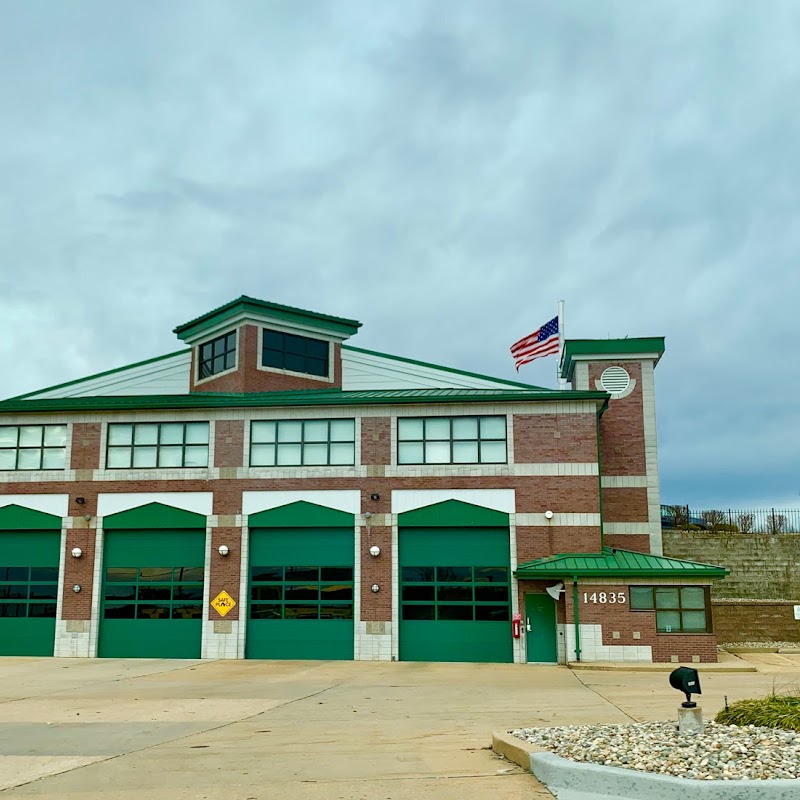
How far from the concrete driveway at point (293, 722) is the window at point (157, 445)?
7.68 metres

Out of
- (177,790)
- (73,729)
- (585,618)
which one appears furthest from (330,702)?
(585,618)

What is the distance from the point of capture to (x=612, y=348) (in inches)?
1486

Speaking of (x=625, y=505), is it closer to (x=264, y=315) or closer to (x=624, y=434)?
(x=624, y=434)

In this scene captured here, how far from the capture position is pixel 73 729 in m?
15.8

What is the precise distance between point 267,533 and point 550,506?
32.1 feet

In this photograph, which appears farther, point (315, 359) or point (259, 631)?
point (315, 359)

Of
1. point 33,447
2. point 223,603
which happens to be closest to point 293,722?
point 223,603

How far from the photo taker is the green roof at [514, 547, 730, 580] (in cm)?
2864

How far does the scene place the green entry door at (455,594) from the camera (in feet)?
101

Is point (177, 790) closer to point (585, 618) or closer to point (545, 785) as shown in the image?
point (545, 785)

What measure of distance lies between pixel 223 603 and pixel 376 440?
763 cm

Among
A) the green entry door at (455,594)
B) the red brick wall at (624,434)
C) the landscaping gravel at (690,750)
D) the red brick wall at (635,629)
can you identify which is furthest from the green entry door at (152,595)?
the landscaping gravel at (690,750)

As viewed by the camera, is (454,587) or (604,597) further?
(454,587)

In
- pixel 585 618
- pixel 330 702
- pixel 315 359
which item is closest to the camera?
pixel 330 702
